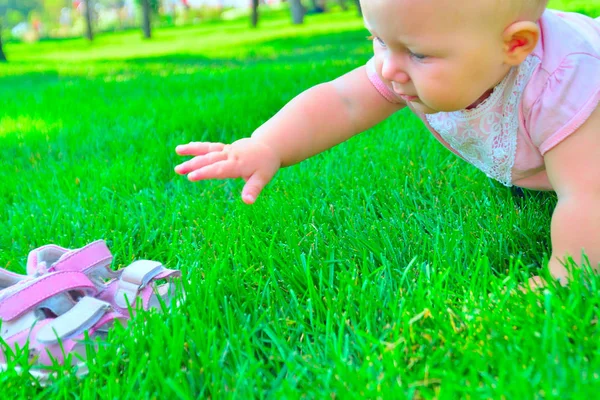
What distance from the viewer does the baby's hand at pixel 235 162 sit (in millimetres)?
1457

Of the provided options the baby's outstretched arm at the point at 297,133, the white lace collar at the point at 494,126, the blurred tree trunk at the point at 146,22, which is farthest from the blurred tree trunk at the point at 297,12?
the white lace collar at the point at 494,126

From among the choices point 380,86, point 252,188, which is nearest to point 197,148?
point 252,188

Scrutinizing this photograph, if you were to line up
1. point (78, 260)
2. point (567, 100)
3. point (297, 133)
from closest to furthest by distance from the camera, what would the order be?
1. point (567, 100)
2. point (78, 260)
3. point (297, 133)

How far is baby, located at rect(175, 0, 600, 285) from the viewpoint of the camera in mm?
1239

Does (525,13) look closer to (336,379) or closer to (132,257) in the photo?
(336,379)

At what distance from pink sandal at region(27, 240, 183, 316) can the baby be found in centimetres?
25

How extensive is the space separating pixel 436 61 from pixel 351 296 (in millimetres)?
517

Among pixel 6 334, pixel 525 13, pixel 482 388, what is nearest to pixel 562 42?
pixel 525 13

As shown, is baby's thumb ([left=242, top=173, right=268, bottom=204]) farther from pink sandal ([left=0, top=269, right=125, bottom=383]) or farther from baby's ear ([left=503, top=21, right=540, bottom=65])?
baby's ear ([left=503, top=21, right=540, bottom=65])

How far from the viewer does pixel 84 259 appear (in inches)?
57.9

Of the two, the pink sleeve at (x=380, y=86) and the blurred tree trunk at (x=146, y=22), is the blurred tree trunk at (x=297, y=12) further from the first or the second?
the pink sleeve at (x=380, y=86)

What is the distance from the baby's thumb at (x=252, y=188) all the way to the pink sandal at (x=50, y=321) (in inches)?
15.5

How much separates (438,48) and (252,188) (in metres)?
0.55

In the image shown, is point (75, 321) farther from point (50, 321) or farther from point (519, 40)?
point (519, 40)
